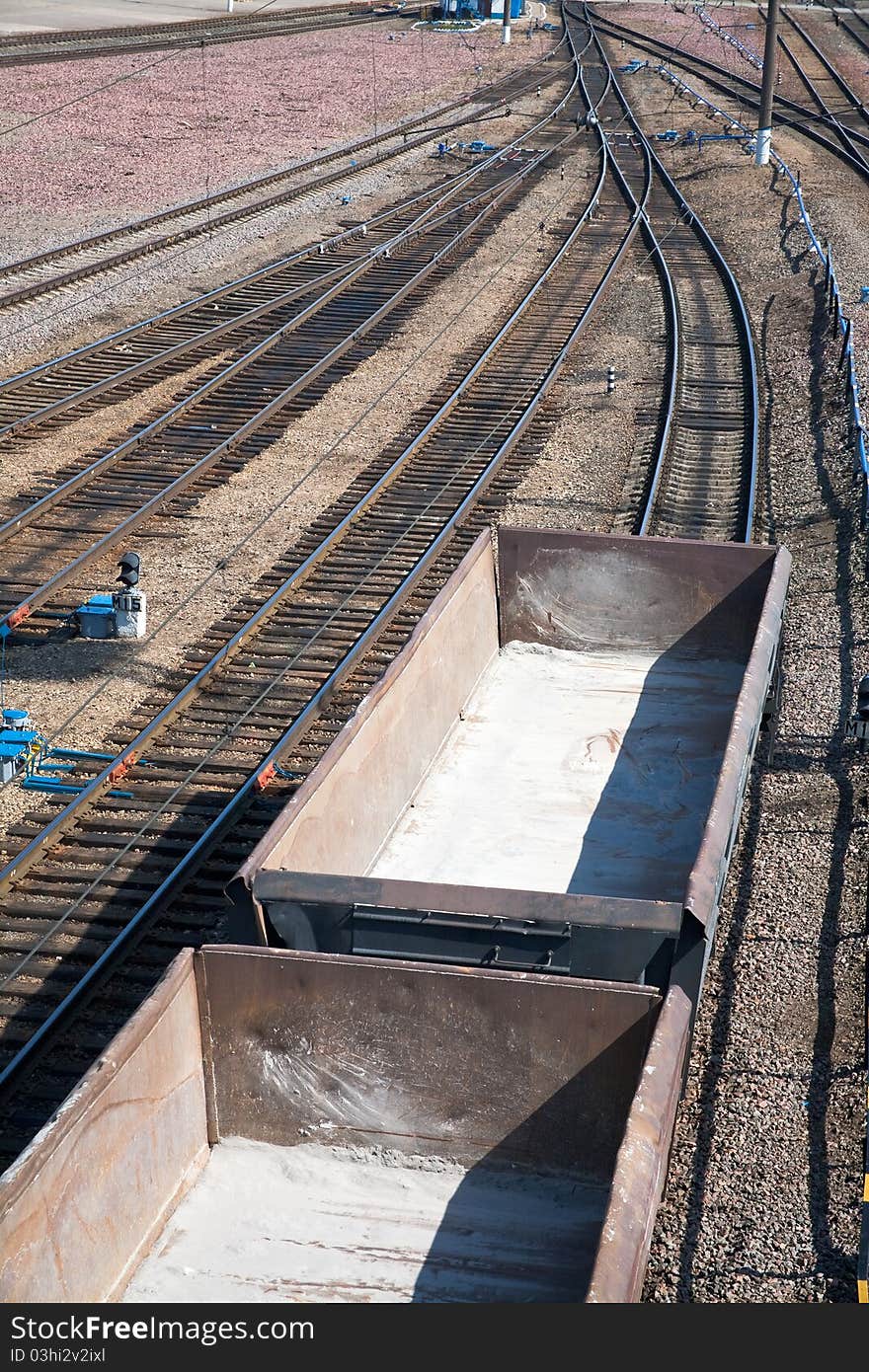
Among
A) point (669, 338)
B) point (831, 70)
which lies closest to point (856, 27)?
point (831, 70)

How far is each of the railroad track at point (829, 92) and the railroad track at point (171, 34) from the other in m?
20.7

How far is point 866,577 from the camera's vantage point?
15398mm

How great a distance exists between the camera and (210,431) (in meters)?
19.8

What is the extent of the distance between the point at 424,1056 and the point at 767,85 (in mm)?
36853

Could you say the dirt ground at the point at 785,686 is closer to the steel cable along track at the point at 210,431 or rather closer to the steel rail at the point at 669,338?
the steel rail at the point at 669,338

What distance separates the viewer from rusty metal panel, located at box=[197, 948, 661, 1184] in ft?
21.9

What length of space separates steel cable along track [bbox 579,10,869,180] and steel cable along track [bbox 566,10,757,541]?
11957 mm

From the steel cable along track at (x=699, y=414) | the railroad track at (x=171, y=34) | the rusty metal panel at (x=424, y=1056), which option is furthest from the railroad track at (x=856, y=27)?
the rusty metal panel at (x=424, y=1056)

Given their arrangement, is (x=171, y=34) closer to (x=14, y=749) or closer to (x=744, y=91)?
(x=744, y=91)

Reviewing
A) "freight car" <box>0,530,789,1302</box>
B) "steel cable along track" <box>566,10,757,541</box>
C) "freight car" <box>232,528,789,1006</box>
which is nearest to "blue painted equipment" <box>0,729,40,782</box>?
"freight car" <box>232,528,789,1006</box>

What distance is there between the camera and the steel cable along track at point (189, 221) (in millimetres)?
27062

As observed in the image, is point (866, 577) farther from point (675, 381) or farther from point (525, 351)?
point (525, 351)

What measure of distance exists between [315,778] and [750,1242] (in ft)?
10.0

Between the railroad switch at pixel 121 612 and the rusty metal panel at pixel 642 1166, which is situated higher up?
the rusty metal panel at pixel 642 1166
